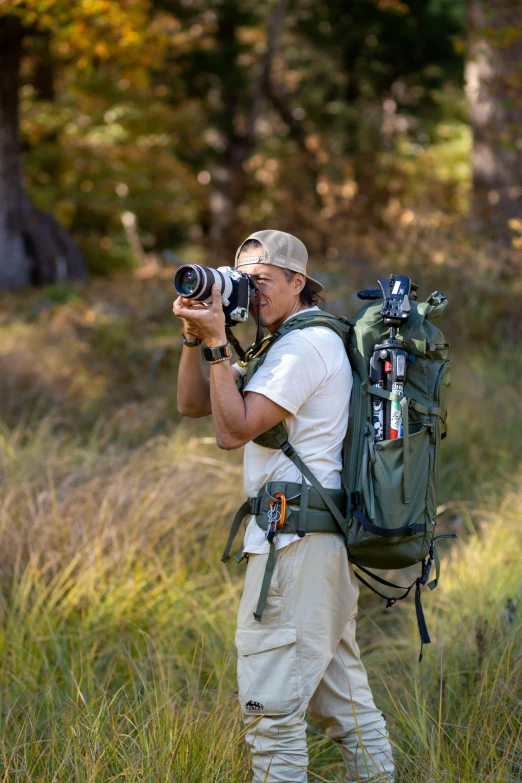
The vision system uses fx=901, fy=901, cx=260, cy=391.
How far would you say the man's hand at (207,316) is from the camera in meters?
2.82

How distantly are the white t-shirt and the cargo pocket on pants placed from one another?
278 millimetres

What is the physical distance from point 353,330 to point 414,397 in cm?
33

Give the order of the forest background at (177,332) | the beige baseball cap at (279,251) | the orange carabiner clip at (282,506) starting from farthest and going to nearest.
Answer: the forest background at (177,332)
the beige baseball cap at (279,251)
the orange carabiner clip at (282,506)

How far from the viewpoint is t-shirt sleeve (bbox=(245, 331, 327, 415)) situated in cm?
283

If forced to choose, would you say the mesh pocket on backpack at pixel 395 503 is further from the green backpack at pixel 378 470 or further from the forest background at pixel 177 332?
the forest background at pixel 177 332

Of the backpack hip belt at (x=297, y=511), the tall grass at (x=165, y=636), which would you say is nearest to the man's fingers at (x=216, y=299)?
the backpack hip belt at (x=297, y=511)

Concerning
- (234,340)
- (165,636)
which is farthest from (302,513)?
(165,636)

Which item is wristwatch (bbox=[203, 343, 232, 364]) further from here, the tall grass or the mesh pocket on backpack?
the tall grass

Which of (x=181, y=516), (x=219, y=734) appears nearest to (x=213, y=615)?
(x=181, y=516)

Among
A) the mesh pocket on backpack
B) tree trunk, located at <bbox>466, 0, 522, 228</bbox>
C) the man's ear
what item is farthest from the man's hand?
tree trunk, located at <bbox>466, 0, 522, 228</bbox>

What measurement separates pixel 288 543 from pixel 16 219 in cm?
1068

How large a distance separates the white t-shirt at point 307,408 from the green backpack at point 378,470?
3 cm

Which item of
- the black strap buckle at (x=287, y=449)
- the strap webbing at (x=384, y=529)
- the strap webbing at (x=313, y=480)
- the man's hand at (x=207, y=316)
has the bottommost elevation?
the strap webbing at (x=384, y=529)

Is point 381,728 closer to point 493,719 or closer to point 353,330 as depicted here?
point 493,719
